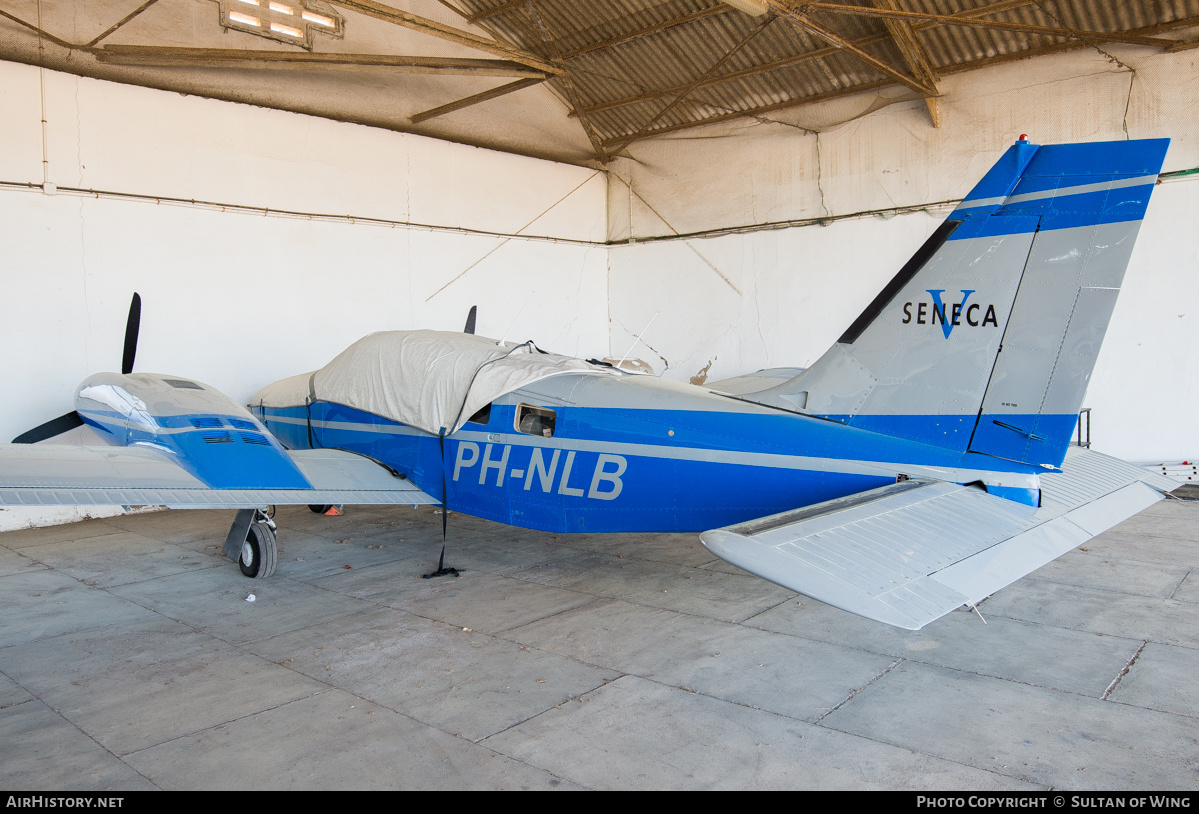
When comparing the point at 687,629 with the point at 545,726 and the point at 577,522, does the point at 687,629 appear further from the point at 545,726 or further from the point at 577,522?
the point at 545,726

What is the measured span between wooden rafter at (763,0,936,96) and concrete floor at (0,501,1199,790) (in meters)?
7.51

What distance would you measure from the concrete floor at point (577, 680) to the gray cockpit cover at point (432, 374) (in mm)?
1631

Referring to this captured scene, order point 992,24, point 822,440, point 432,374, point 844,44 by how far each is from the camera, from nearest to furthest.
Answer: point 822,440 < point 432,374 < point 992,24 < point 844,44

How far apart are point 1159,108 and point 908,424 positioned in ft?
29.1

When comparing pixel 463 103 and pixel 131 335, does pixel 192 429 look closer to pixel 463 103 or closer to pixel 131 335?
pixel 131 335

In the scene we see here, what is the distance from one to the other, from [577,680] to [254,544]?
3.98 metres

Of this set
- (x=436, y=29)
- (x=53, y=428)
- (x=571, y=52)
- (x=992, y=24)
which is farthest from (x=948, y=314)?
(x=571, y=52)

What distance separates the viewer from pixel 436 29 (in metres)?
11.4

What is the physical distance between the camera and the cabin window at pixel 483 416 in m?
6.86

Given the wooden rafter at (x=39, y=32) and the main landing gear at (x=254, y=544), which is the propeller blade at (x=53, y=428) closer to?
the main landing gear at (x=254, y=544)

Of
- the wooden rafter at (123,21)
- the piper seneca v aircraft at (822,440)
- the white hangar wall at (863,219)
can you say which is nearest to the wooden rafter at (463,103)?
the white hangar wall at (863,219)

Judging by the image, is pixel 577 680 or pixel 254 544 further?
pixel 254 544

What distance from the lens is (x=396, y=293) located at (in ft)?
43.8

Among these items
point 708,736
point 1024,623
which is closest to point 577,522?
point 708,736
